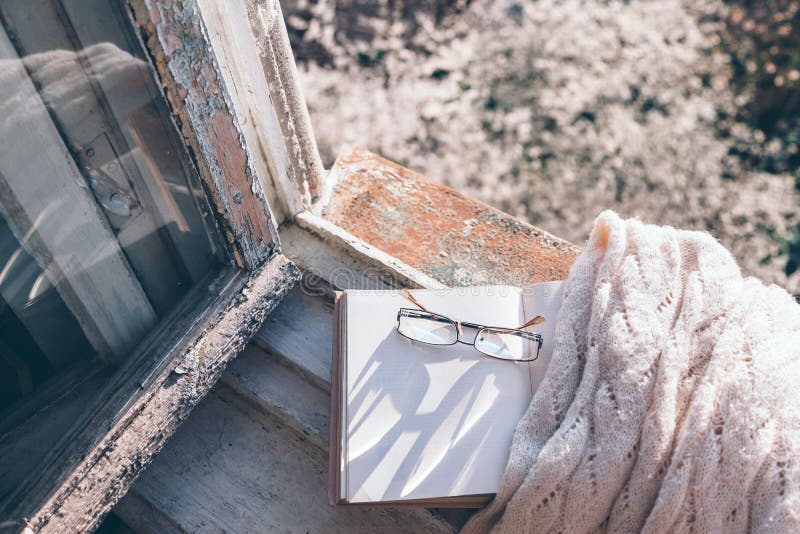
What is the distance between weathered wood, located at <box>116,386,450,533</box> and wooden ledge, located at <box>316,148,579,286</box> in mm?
511

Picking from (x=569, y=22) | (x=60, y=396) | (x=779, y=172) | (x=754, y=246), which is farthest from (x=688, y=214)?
(x=60, y=396)

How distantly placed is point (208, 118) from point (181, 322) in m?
0.40

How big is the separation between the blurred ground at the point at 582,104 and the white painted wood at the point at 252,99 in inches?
57.0

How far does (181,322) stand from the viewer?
1124 mm

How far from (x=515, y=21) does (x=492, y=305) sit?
8.34 ft

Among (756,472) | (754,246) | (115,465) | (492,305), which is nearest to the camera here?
(756,472)

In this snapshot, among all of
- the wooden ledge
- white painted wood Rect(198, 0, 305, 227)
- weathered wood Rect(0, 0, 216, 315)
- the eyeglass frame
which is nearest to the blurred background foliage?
the wooden ledge

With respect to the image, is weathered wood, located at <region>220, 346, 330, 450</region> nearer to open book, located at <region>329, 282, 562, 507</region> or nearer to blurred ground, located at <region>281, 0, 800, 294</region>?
open book, located at <region>329, 282, 562, 507</region>

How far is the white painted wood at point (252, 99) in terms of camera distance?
1.07 m

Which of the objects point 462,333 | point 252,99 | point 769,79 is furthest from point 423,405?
point 769,79

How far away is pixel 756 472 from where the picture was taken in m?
0.86

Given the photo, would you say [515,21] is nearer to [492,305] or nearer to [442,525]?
[492,305]

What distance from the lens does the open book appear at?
0.94 meters

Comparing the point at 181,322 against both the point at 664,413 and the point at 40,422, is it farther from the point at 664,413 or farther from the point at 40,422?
the point at 664,413
